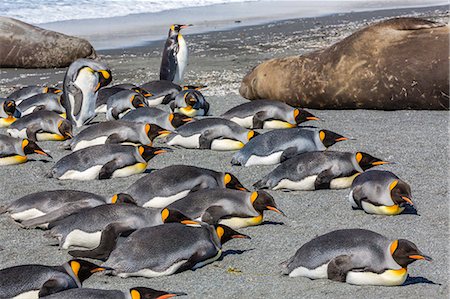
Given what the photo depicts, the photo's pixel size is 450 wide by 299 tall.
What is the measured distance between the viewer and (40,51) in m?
14.3

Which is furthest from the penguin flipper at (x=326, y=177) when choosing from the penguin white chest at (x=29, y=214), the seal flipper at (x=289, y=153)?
the penguin white chest at (x=29, y=214)

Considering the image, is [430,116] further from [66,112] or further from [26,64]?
[26,64]

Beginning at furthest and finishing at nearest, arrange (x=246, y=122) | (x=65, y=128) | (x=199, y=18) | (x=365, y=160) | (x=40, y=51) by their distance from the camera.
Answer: (x=199, y=18), (x=40, y=51), (x=246, y=122), (x=65, y=128), (x=365, y=160)

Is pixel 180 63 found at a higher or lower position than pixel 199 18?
higher

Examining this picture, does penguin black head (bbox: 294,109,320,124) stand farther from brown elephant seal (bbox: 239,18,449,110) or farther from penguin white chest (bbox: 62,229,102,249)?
penguin white chest (bbox: 62,229,102,249)

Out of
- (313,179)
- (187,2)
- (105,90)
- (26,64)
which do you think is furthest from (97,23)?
(313,179)

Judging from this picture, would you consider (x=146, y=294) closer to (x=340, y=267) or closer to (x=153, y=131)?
(x=340, y=267)

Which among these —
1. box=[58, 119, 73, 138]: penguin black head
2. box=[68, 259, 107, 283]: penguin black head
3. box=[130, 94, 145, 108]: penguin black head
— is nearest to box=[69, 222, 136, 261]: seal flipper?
box=[68, 259, 107, 283]: penguin black head

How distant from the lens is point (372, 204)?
5.24m

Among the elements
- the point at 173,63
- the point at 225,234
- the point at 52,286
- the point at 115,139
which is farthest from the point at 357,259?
the point at 173,63

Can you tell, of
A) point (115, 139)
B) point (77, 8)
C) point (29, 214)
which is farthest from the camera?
point (77, 8)

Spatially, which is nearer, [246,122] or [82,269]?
[82,269]

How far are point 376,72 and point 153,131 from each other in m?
2.77

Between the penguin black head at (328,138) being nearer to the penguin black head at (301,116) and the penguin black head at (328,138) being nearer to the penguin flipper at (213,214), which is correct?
the penguin black head at (301,116)
